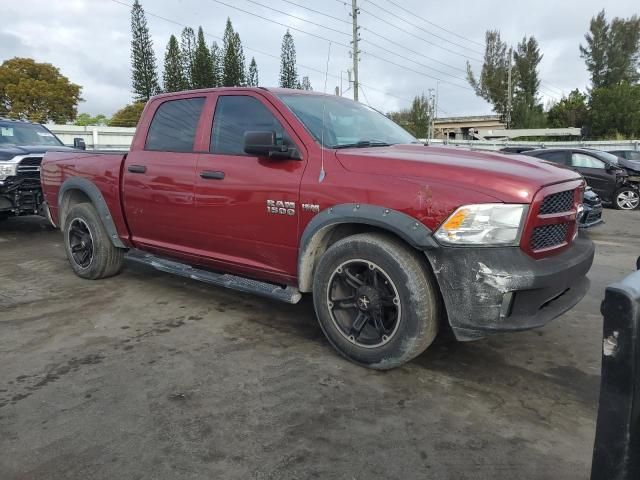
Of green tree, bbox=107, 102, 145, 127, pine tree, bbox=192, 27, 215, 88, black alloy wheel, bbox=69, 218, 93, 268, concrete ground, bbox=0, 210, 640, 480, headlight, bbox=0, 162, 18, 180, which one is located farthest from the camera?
green tree, bbox=107, 102, 145, 127

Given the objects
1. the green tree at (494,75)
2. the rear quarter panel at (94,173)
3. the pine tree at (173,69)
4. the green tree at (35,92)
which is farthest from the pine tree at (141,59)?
the rear quarter panel at (94,173)

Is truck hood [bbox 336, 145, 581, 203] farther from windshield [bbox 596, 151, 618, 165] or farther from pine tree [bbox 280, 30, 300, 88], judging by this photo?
pine tree [bbox 280, 30, 300, 88]

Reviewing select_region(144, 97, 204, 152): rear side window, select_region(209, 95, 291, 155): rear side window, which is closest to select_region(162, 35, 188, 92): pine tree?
select_region(144, 97, 204, 152): rear side window

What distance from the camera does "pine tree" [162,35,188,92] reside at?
188ft

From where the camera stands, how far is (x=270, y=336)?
388 centimetres

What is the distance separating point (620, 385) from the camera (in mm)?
1401

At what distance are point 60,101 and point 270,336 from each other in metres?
66.5

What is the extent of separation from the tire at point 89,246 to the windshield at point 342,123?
260 cm

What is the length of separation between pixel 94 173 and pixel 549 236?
4263mm

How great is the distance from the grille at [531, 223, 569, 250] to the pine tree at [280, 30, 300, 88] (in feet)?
162

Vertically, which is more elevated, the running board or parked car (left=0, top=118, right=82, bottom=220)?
parked car (left=0, top=118, right=82, bottom=220)

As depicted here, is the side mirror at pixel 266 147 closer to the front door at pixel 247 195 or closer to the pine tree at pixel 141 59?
the front door at pixel 247 195

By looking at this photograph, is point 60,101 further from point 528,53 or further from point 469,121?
point 528,53

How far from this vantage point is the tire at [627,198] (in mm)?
12567
